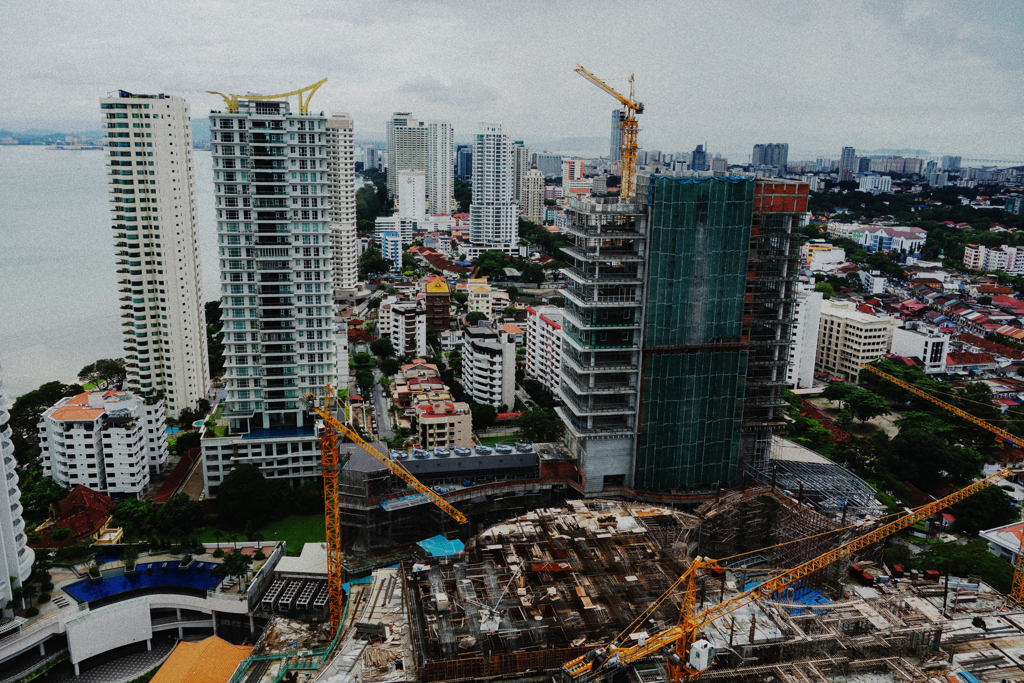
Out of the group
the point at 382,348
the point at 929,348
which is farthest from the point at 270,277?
the point at 929,348

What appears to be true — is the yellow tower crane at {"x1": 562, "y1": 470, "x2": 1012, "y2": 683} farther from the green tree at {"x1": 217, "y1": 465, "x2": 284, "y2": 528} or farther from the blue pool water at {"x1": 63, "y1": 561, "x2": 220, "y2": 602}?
the green tree at {"x1": 217, "y1": 465, "x2": 284, "y2": 528}

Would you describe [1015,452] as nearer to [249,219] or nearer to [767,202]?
[767,202]

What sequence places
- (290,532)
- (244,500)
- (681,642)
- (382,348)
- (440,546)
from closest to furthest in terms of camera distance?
(681,642)
(440,546)
(244,500)
(290,532)
(382,348)

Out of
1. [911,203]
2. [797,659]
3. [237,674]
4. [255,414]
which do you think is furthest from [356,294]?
[911,203]

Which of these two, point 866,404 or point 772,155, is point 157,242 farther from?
point 772,155

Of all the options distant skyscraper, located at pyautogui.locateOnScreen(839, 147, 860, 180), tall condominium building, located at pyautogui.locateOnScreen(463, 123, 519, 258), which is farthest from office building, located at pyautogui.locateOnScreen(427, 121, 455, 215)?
distant skyscraper, located at pyautogui.locateOnScreen(839, 147, 860, 180)

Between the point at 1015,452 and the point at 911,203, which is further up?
the point at 911,203
